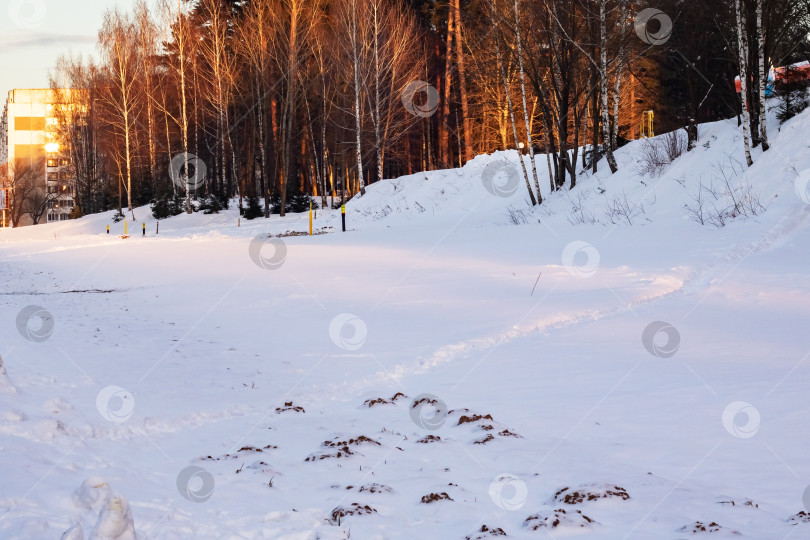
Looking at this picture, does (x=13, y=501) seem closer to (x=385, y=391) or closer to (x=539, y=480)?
(x=539, y=480)

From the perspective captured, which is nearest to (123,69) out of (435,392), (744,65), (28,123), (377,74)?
(377,74)

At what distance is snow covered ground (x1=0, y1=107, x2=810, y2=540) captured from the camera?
439 centimetres

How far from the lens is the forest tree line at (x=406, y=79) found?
23672mm

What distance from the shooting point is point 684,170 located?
21.2m

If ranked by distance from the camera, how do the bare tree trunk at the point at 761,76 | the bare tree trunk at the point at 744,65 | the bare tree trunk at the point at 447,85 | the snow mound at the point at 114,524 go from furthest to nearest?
1. the bare tree trunk at the point at 447,85
2. the bare tree trunk at the point at 744,65
3. the bare tree trunk at the point at 761,76
4. the snow mound at the point at 114,524

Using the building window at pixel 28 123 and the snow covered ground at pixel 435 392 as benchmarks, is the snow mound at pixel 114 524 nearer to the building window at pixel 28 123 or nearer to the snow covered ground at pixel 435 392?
the snow covered ground at pixel 435 392

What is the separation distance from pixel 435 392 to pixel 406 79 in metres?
32.1

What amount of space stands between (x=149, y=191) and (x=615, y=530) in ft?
167

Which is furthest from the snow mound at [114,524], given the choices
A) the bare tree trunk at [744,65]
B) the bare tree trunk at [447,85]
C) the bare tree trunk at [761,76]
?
the bare tree trunk at [447,85]

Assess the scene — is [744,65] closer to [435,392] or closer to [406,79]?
[435,392]

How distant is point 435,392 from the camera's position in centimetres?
748

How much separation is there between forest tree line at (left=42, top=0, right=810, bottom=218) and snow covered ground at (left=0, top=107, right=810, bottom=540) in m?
8.17

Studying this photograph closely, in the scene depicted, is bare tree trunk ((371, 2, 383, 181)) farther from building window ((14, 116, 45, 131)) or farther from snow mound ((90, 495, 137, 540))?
building window ((14, 116, 45, 131))

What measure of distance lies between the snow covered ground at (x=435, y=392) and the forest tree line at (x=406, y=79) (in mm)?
8172
